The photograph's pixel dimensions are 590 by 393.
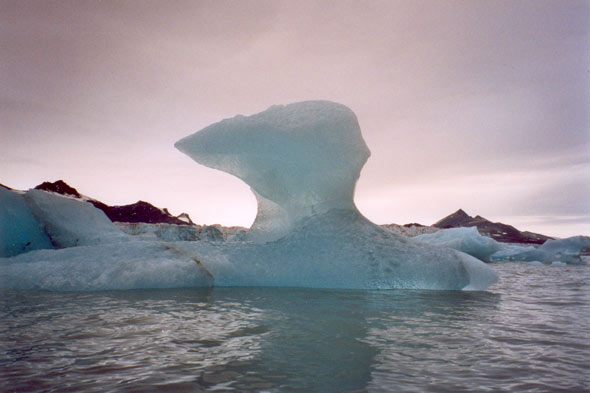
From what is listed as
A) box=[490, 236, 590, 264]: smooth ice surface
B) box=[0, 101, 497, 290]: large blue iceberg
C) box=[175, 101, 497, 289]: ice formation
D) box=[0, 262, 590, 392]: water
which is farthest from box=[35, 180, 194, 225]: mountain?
box=[490, 236, 590, 264]: smooth ice surface

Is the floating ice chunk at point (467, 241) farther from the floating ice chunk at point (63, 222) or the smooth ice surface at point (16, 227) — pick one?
the smooth ice surface at point (16, 227)

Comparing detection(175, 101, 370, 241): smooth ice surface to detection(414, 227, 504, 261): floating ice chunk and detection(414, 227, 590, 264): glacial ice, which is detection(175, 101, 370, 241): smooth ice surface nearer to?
detection(414, 227, 590, 264): glacial ice

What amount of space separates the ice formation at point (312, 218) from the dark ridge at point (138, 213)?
21.0 metres

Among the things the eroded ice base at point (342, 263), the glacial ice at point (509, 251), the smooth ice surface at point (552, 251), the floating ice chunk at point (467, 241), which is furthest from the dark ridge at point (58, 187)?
the smooth ice surface at point (552, 251)

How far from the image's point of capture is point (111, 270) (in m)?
5.47

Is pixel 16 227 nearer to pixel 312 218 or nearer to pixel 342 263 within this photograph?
pixel 312 218

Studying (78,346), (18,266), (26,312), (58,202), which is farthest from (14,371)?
(58,202)

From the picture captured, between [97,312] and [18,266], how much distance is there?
10.5ft

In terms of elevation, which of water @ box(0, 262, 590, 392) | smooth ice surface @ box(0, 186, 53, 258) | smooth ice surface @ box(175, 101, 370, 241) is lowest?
water @ box(0, 262, 590, 392)

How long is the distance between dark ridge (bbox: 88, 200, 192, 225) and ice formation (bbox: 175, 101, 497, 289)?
2096 centimetres

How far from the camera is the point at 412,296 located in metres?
5.23

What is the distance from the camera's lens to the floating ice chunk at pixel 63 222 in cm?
800

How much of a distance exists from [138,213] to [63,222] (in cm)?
1999

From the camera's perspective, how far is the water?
187cm
